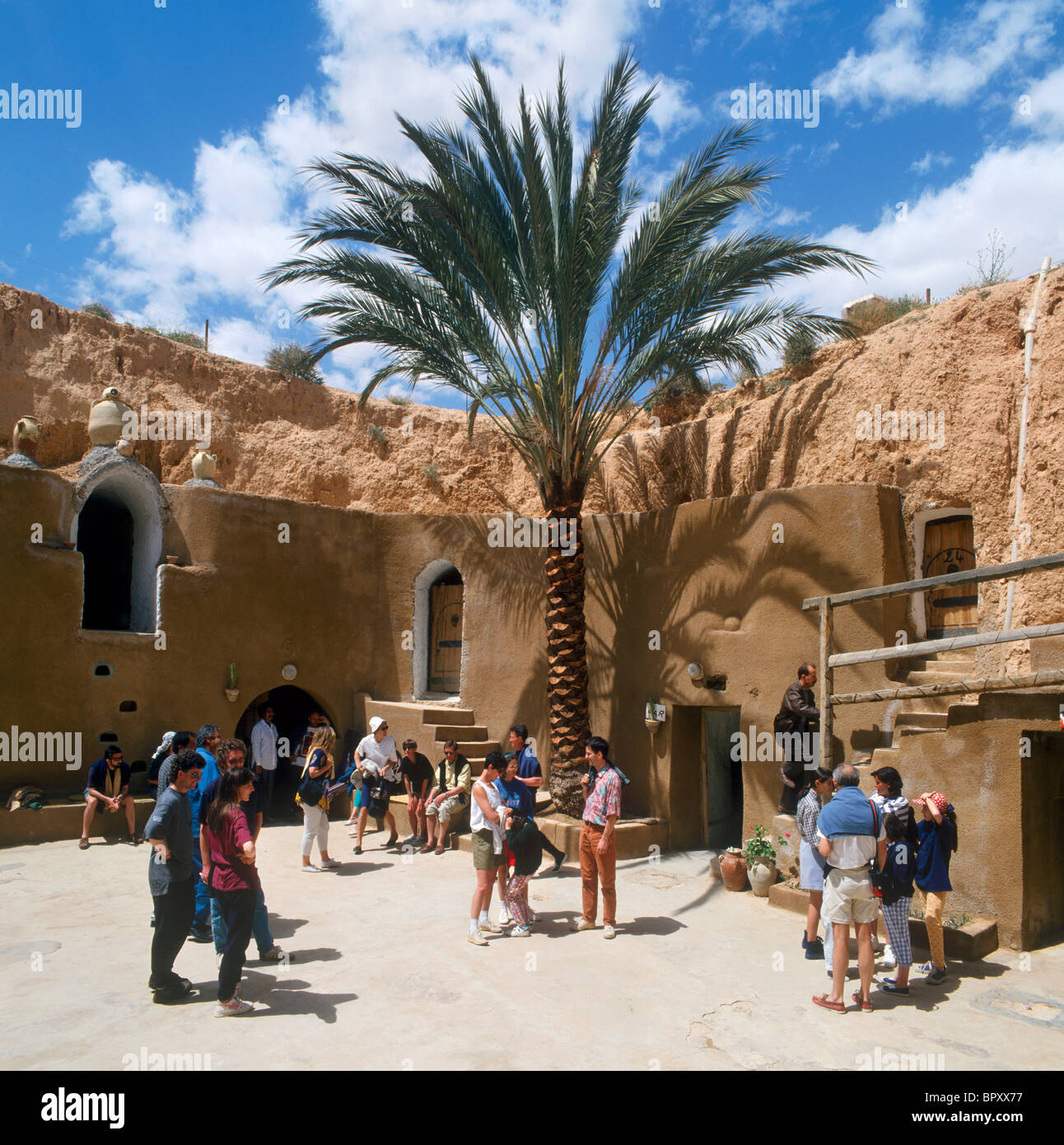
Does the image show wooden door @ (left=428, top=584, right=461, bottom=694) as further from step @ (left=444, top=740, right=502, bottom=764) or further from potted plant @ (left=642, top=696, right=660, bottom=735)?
potted plant @ (left=642, top=696, right=660, bottom=735)

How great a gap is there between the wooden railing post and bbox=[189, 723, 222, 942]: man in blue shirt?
221 inches

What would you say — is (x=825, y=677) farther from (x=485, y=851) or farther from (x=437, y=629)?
(x=437, y=629)

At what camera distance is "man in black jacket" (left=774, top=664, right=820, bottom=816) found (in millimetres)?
9148

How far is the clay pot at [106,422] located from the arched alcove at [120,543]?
54cm

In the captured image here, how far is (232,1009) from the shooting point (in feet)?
18.0

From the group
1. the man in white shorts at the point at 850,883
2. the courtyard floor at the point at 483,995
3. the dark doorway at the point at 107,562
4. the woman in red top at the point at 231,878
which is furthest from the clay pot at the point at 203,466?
the man in white shorts at the point at 850,883

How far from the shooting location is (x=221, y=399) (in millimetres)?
21844

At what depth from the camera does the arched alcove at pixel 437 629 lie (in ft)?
48.4

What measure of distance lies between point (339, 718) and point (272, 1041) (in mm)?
9417

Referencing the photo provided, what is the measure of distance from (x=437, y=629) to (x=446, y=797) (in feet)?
15.2

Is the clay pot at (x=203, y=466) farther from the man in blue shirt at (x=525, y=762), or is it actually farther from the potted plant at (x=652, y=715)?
the potted plant at (x=652, y=715)

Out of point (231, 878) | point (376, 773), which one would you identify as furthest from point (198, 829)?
point (376, 773)

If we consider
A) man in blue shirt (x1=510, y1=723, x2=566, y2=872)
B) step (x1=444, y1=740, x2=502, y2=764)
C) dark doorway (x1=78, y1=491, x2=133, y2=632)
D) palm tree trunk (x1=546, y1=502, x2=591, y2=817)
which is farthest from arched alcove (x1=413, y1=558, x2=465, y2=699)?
man in blue shirt (x1=510, y1=723, x2=566, y2=872)

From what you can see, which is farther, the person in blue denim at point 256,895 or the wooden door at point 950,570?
the wooden door at point 950,570
